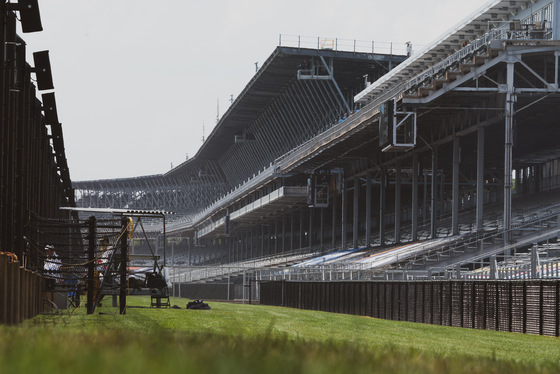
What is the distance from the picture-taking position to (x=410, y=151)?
6619 centimetres

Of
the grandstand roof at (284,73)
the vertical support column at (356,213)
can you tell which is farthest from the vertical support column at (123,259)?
the grandstand roof at (284,73)

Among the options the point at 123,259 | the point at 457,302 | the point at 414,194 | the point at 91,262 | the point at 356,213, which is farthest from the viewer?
the point at 356,213

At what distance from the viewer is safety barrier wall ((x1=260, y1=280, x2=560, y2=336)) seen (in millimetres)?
20812

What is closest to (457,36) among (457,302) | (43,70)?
A: (457,302)

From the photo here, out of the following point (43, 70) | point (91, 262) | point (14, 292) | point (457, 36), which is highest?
point (457, 36)

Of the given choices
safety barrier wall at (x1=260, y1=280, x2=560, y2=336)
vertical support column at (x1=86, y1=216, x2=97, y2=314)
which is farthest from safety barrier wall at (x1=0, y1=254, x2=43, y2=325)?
safety barrier wall at (x1=260, y1=280, x2=560, y2=336)

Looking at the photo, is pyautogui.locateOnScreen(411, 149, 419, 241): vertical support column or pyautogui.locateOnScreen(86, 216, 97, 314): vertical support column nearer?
pyautogui.locateOnScreen(86, 216, 97, 314): vertical support column

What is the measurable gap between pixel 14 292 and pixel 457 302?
15276 millimetres

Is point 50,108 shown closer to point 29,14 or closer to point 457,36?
point 29,14

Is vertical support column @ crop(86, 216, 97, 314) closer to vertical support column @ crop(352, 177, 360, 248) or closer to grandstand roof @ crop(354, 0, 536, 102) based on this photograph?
grandstand roof @ crop(354, 0, 536, 102)

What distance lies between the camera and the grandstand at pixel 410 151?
48.2 meters

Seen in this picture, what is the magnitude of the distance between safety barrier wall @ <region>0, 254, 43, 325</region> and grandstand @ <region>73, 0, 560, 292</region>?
50.5 feet

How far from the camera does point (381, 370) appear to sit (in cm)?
302

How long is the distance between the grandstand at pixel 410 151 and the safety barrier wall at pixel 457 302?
1857 mm
